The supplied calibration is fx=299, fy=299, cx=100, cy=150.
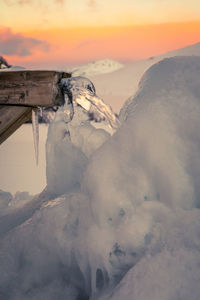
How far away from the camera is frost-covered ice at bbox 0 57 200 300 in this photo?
66.9 inches

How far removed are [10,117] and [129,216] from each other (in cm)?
103

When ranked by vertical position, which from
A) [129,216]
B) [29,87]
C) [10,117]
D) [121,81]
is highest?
[29,87]

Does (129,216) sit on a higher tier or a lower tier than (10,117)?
lower

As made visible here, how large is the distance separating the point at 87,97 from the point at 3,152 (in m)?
8.07

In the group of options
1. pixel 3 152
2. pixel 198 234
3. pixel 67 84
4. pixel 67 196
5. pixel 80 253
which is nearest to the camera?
pixel 198 234

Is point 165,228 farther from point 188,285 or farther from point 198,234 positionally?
point 188,285

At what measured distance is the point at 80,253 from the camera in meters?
1.96

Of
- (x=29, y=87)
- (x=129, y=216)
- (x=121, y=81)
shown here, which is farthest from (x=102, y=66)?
(x=129, y=216)

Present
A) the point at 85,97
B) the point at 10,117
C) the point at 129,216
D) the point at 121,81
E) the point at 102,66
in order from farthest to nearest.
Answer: the point at 102,66, the point at 121,81, the point at 85,97, the point at 10,117, the point at 129,216

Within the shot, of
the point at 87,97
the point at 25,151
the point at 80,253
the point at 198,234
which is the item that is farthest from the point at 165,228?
the point at 25,151

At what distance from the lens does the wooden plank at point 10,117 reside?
2012 millimetres

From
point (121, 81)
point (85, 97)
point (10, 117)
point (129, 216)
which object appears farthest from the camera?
point (121, 81)

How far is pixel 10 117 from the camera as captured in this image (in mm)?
2035

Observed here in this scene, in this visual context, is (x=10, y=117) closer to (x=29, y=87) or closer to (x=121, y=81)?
(x=29, y=87)
